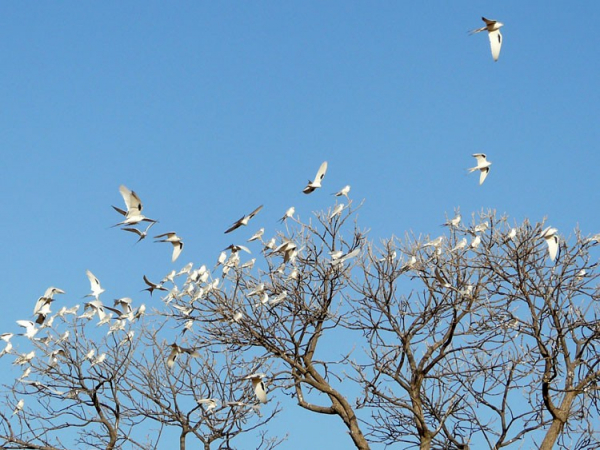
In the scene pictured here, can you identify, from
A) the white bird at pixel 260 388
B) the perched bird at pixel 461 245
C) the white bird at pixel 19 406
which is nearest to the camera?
the white bird at pixel 260 388

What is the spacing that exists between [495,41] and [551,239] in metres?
2.92

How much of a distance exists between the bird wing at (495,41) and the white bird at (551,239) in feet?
8.50

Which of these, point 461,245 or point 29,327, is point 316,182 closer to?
point 461,245

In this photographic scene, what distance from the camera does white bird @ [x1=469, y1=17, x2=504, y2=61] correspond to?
11.0 m

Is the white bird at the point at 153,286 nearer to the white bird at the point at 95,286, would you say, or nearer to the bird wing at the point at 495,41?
the white bird at the point at 95,286

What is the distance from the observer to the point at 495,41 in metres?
11.0

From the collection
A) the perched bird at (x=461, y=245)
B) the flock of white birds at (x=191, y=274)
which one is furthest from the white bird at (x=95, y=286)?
the perched bird at (x=461, y=245)

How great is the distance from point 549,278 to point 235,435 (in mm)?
5911

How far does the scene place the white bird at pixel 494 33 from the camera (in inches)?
433

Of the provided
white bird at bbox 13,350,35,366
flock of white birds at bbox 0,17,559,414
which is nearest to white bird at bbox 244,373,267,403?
flock of white birds at bbox 0,17,559,414

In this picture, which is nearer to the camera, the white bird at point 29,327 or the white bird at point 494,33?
the white bird at point 494,33

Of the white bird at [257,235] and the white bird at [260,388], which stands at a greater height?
the white bird at [257,235]

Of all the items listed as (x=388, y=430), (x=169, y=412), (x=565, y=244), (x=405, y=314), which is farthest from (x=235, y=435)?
(x=565, y=244)

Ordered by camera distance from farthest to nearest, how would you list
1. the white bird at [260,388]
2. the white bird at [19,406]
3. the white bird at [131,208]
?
the white bird at [19,406]
the white bird at [260,388]
the white bird at [131,208]
